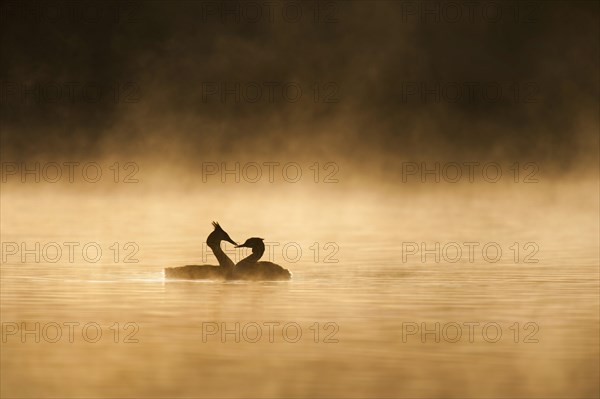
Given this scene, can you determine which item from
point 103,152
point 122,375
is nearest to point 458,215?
point 103,152

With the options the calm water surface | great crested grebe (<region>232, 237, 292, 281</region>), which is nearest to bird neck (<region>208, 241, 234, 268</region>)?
great crested grebe (<region>232, 237, 292, 281</region>)

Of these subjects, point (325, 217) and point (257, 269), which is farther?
point (325, 217)

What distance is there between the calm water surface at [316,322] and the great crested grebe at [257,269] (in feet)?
0.74

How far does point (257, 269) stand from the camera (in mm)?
21922

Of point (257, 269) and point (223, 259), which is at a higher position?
point (223, 259)

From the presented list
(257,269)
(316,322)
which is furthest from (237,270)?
(316,322)

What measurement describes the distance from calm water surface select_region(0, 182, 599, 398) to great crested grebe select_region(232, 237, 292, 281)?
0.22m

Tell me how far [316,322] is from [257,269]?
16.4 feet

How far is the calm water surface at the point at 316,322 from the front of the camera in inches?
526

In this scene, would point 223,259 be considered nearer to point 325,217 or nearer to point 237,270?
point 237,270

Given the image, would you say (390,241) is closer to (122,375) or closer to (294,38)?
(122,375)

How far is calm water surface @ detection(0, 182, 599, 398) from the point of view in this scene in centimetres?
1335

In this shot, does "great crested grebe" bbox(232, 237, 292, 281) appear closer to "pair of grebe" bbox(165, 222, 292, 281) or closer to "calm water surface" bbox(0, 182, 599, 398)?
"pair of grebe" bbox(165, 222, 292, 281)

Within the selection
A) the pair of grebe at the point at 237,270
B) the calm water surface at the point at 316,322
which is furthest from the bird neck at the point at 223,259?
the calm water surface at the point at 316,322
